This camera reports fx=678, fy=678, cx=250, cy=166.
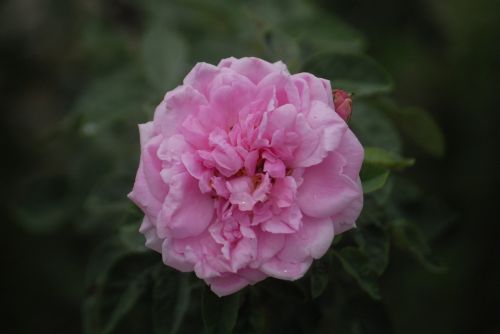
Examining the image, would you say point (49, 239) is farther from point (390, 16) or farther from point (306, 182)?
point (306, 182)

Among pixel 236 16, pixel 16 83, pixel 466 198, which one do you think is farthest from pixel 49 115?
pixel 466 198

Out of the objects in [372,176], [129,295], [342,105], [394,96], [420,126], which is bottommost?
[394,96]

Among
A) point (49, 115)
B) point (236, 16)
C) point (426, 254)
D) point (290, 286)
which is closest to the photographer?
point (290, 286)

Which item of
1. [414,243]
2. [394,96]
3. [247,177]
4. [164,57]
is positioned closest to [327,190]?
[247,177]

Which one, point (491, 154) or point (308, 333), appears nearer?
point (308, 333)

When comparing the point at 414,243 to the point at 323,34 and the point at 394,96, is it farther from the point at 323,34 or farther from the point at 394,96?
the point at 394,96

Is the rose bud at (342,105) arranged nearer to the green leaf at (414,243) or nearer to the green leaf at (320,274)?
the green leaf at (320,274)

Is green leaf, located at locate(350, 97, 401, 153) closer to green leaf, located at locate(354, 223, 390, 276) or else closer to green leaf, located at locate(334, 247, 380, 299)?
green leaf, located at locate(354, 223, 390, 276)

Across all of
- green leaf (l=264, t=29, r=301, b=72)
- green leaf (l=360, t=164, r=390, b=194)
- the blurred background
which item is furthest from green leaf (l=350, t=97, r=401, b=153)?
the blurred background
